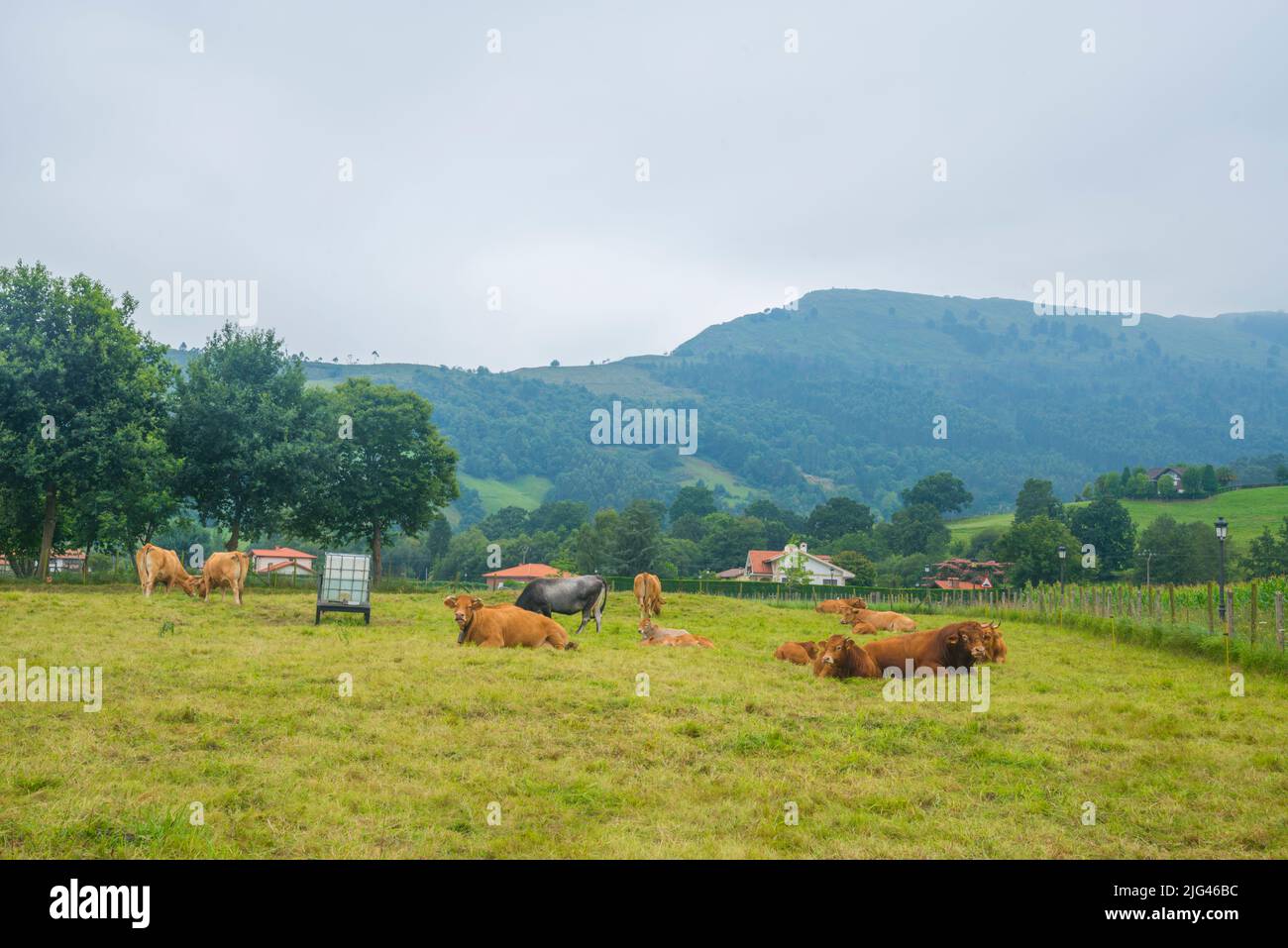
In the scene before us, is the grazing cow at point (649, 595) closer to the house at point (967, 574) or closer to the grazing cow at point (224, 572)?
the grazing cow at point (224, 572)

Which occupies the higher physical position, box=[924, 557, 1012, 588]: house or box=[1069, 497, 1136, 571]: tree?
box=[1069, 497, 1136, 571]: tree

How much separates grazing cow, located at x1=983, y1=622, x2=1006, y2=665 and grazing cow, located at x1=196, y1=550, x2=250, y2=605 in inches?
668

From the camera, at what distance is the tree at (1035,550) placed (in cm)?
7831

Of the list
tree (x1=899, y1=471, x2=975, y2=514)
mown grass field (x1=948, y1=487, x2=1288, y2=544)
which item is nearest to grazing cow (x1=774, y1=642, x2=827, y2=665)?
mown grass field (x1=948, y1=487, x2=1288, y2=544)

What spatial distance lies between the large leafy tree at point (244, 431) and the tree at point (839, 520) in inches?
3948

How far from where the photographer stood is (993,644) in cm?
1634

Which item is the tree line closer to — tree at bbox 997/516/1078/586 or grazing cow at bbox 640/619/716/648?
grazing cow at bbox 640/619/716/648

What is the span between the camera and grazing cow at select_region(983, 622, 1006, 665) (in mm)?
15345

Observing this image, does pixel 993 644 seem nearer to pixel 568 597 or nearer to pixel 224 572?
pixel 568 597

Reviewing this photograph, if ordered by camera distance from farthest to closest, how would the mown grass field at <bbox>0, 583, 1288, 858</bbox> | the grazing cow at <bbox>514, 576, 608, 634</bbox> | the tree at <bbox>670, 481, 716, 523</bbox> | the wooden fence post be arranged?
the tree at <bbox>670, 481, 716, 523</bbox> < the grazing cow at <bbox>514, 576, 608, 634</bbox> < the wooden fence post < the mown grass field at <bbox>0, 583, 1288, 858</bbox>

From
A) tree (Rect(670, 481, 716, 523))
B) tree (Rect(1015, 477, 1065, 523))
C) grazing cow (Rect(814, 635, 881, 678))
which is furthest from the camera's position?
tree (Rect(670, 481, 716, 523))

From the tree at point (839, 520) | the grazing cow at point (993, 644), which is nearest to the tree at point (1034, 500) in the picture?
the tree at point (839, 520)

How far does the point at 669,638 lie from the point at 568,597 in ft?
10.7

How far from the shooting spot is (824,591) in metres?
55.4
